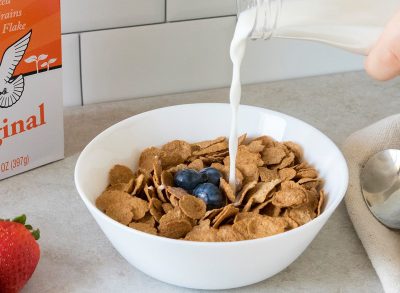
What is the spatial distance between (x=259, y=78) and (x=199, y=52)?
0.12m

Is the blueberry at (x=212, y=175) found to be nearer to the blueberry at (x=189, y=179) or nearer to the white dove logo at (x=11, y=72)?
the blueberry at (x=189, y=179)

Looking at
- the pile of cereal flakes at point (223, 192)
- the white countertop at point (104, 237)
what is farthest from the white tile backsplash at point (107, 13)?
the pile of cereal flakes at point (223, 192)

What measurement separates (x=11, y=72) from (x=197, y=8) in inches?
13.0

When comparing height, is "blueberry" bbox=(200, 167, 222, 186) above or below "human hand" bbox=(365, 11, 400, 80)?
below

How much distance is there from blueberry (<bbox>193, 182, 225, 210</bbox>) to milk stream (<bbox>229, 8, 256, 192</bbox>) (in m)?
0.05

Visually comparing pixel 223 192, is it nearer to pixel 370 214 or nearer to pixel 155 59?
pixel 370 214

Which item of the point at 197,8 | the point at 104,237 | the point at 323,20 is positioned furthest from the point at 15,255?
the point at 197,8

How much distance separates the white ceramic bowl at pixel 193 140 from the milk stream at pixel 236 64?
0.08m

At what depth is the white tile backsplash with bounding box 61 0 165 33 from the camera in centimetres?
103

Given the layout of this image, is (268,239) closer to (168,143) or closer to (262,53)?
(168,143)

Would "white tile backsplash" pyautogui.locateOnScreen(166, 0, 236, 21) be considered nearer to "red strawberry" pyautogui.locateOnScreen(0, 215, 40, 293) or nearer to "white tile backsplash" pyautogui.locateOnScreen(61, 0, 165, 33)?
"white tile backsplash" pyautogui.locateOnScreen(61, 0, 165, 33)

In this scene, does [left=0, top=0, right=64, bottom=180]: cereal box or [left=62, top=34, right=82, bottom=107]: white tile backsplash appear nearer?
[left=0, top=0, right=64, bottom=180]: cereal box

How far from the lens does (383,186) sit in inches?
35.6

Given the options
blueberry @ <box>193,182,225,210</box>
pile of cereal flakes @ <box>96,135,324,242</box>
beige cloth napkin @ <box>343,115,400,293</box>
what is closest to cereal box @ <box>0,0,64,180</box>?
pile of cereal flakes @ <box>96,135,324,242</box>
